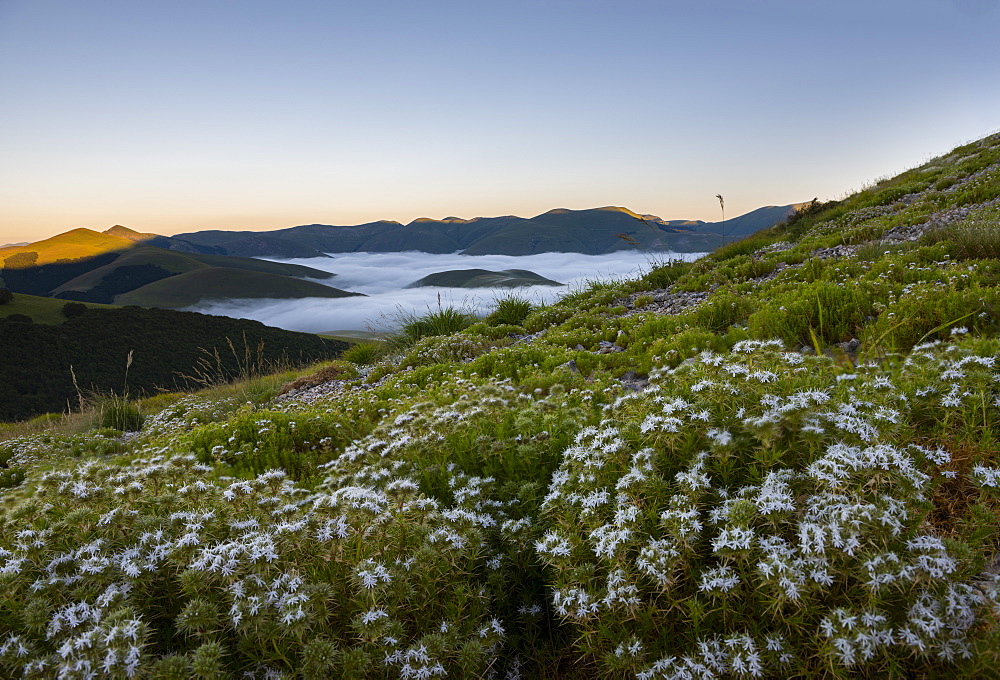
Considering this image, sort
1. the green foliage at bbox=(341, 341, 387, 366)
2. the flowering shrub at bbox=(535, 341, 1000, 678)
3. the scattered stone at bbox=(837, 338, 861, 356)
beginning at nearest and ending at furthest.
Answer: the flowering shrub at bbox=(535, 341, 1000, 678) < the scattered stone at bbox=(837, 338, 861, 356) < the green foliage at bbox=(341, 341, 387, 366)

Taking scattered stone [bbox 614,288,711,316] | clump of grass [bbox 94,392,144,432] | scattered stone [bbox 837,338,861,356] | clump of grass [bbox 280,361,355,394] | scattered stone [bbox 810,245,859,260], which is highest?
scattered stone [bbox 810,245,859,260]

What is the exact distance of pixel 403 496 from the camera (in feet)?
11.3

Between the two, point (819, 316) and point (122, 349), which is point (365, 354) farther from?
point (122, 349)

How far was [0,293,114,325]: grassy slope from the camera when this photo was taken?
7444 cm

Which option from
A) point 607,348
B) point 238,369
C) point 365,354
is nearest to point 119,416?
point 238,369

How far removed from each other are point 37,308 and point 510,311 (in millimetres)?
96470

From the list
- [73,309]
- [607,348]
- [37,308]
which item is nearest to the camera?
[607,348]

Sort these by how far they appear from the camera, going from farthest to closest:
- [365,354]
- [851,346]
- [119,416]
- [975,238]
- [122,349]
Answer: [122,349] → [365,354] → [119,416] → [975,238] → [851,346]

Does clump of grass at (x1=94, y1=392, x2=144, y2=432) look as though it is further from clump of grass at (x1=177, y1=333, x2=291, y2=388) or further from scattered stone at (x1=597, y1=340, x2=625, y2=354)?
A: scattered stone at (x1=597, y1=340, x2=625, y2=354)

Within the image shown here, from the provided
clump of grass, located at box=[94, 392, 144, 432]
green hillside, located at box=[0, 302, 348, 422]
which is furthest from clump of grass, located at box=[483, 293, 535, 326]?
green hillside, located at box=[0, 302, 348, 422]

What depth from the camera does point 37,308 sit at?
263ft

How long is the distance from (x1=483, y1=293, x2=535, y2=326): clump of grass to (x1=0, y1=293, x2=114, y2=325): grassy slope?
8145 cm

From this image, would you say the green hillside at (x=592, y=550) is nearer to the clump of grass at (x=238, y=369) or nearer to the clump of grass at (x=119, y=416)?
the clump of grass at (x=238, y=369)

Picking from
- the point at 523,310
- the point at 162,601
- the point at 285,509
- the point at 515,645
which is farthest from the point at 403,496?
the point at 523,310
